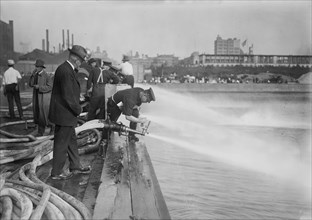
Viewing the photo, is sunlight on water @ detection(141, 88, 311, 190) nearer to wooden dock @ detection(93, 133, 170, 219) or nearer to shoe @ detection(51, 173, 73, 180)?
wooden dock @ detection(93, 133, 170, 219)

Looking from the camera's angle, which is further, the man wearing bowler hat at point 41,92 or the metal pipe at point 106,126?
the man wearing bowler hat at point 41,92

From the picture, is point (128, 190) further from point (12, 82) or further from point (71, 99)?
point (12, 82)

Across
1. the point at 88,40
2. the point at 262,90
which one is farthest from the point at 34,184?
the point at 262,90

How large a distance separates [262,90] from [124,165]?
3680 cm

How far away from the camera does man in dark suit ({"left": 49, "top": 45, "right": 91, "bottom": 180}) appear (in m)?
4.67

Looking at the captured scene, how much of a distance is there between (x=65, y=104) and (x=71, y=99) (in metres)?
0.11

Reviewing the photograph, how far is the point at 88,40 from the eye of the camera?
57.3 feet

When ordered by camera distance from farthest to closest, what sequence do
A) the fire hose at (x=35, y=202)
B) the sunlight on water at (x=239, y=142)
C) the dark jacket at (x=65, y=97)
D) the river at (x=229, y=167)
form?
the sunlight on water at (x=239, y=142) → the river at (x=229, y=167) → the dark jacket at (x=65, y=97) → the fire hose at (x=35, y=202)

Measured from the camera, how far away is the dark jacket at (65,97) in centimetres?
466

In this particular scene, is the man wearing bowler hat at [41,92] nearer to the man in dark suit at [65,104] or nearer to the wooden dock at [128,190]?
the wooden dock at [128,190]

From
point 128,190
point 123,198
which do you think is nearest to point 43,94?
point 128,190

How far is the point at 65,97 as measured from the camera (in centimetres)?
468

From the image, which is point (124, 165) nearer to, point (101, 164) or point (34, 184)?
point (101, 164)

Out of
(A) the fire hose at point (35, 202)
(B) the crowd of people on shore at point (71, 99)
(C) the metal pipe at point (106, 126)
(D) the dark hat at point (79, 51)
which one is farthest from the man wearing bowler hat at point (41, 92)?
(D) the dark hat at point (79, 51)
